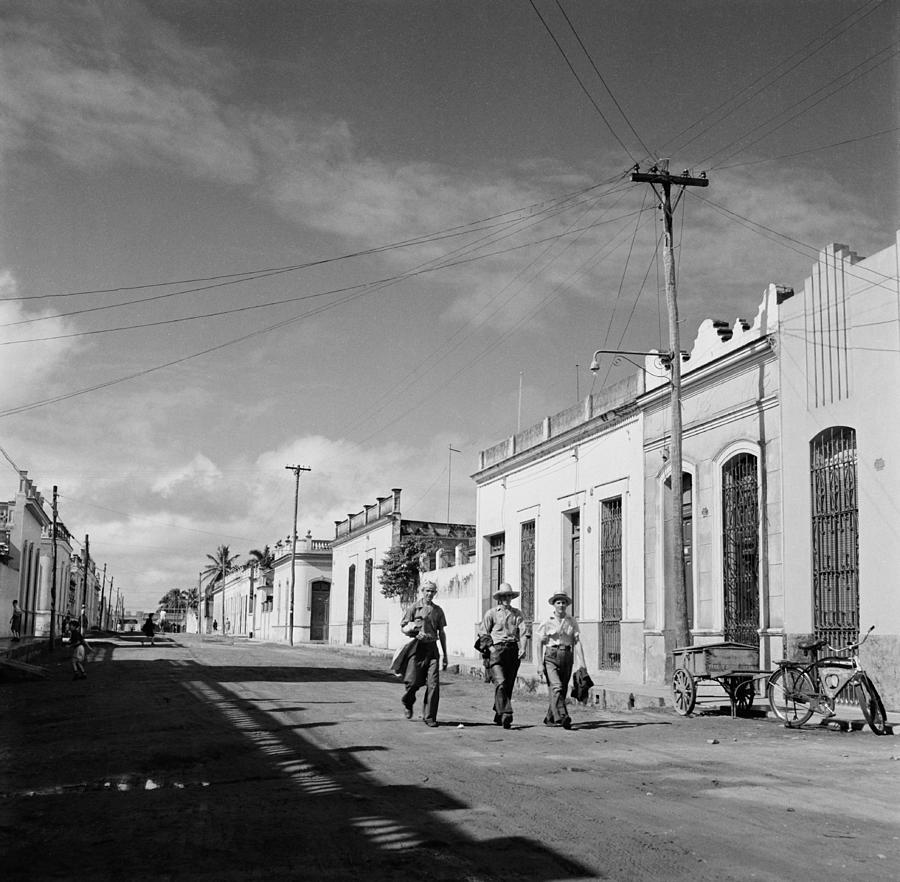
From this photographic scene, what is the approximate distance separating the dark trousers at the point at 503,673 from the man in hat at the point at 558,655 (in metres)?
0.39

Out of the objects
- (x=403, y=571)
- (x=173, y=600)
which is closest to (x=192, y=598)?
(x=173, y=600)

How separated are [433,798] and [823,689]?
7.40 metres

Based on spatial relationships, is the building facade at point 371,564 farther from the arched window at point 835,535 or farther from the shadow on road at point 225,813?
the shadow on road at point 225,813

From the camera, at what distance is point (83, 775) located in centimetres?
809

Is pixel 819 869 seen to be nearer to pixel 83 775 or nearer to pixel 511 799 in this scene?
pixel 511 799

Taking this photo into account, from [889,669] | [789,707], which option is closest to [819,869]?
[789,707]

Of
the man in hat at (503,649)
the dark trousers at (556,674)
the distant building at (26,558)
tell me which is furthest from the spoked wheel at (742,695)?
the distant building at (26,558)

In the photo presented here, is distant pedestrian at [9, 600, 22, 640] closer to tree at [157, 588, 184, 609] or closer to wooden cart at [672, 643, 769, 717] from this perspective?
wooden cart at [672, 643, 769, 717]

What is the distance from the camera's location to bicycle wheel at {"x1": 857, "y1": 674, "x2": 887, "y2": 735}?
39.1 feet

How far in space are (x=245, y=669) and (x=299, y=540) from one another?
42.5 m

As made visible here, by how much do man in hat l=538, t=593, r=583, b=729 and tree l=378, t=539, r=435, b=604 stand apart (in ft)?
94.8

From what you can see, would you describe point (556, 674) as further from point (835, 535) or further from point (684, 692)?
point (835, 535)

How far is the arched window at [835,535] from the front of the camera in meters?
15.4

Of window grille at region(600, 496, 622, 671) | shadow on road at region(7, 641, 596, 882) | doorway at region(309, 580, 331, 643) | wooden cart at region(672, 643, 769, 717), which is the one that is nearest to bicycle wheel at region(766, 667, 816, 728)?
wooden cart at region(672, 643, 769, 717)
